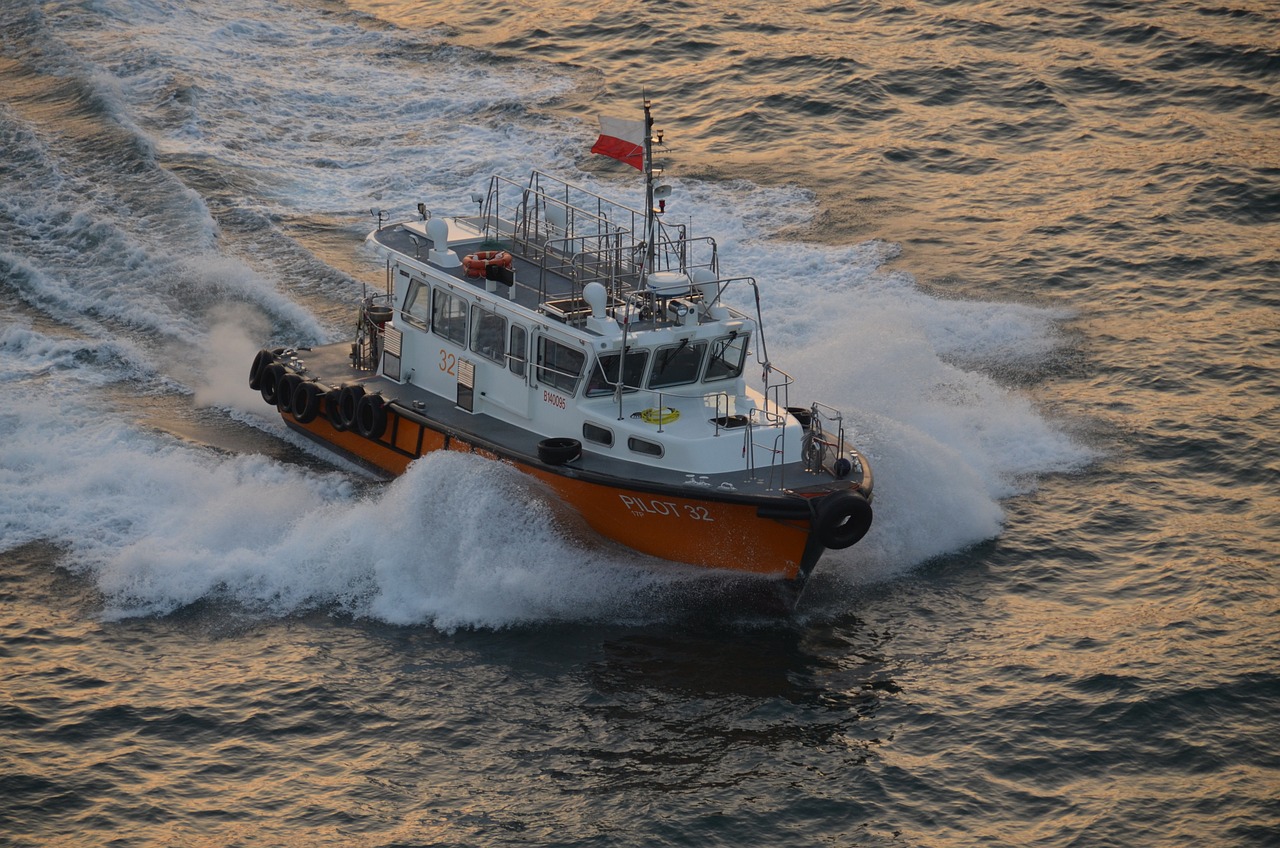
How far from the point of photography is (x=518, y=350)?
19.5 m

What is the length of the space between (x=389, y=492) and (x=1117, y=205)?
15.9m

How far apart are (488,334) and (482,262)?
A: 37.5 inches

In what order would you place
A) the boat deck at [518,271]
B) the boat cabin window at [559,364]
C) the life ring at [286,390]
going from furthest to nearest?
the life ring at [286,390], the boat deck at [518,271], the boat cabin window at [559,364]

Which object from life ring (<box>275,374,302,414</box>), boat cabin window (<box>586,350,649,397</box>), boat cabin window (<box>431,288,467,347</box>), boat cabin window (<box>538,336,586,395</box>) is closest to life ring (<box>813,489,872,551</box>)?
boat cabin window (<box>586,350,649,397</box>)

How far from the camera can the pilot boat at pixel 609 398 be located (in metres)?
17.8

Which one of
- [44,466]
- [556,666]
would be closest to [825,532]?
[556,666]

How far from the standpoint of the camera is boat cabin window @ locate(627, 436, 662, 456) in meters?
18.2

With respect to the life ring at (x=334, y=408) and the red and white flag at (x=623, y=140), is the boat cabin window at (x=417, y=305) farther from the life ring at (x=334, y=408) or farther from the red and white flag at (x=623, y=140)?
the red and white flag at (x=623, y=140)

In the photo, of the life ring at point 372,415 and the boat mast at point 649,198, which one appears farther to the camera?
the life ring at point 372,415

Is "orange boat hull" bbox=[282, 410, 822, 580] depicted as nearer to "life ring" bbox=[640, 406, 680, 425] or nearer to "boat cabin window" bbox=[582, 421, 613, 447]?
"boat cabin window" bbox=[582, 421, 613, 447]

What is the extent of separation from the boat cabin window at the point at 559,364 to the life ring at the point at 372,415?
8.55 feet

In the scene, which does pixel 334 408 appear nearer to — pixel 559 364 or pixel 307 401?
pixel 307 401

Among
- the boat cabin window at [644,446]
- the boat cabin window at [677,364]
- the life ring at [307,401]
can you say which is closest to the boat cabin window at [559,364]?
the boat cabin window at [677,364]

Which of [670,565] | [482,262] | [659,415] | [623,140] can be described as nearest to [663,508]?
[670,565]
